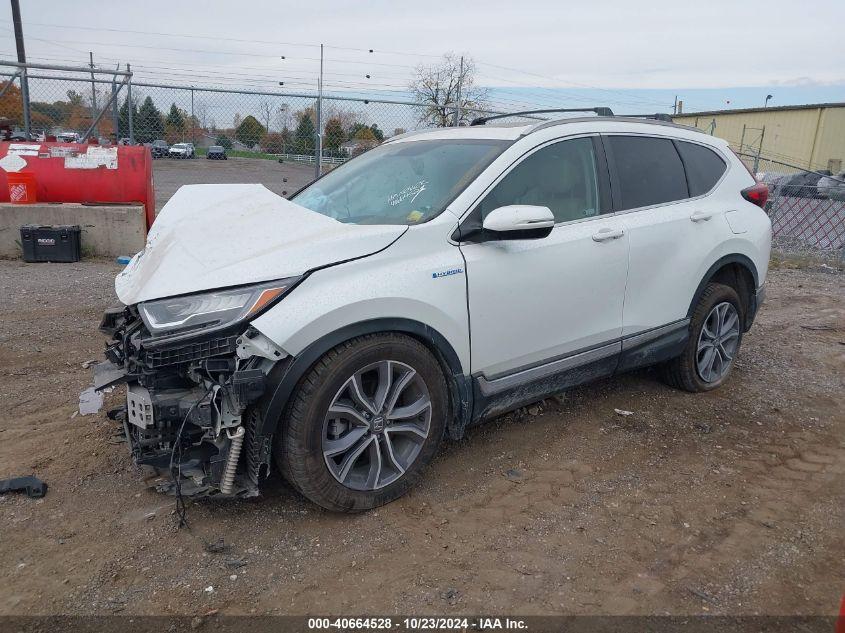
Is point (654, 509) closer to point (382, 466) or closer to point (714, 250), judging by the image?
point (382, 466)

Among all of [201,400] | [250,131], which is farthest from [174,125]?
[201,400]

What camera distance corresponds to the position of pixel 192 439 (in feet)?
9.18

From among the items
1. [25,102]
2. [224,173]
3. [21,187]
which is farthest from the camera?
[224,173]

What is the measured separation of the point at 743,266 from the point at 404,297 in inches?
116

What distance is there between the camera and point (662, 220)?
4125 millimetres

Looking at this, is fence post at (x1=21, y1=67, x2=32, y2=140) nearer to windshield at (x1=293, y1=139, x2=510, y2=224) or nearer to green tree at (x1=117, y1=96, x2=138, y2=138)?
green tree at (x1=117, y1=96, x2=138, y2=138)

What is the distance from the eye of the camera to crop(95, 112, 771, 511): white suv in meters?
2.73

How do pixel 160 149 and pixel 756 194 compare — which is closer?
pixel 756 194

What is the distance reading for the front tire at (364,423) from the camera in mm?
2822

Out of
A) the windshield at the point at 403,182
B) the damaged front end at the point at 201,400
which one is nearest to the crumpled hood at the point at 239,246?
the damaged front end at the point at 201,400

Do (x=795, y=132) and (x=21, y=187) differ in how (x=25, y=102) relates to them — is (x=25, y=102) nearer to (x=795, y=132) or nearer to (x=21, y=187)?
(x=21, y=187)

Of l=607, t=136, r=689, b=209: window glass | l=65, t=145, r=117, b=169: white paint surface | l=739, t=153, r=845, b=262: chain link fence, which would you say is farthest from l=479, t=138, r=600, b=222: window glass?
l=739, t=153, r=845, b=262: chain link fence

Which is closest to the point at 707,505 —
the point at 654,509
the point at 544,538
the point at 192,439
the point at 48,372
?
the point at 654,509

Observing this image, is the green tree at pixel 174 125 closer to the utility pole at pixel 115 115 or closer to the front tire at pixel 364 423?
the utility pole at pixel 115 115
